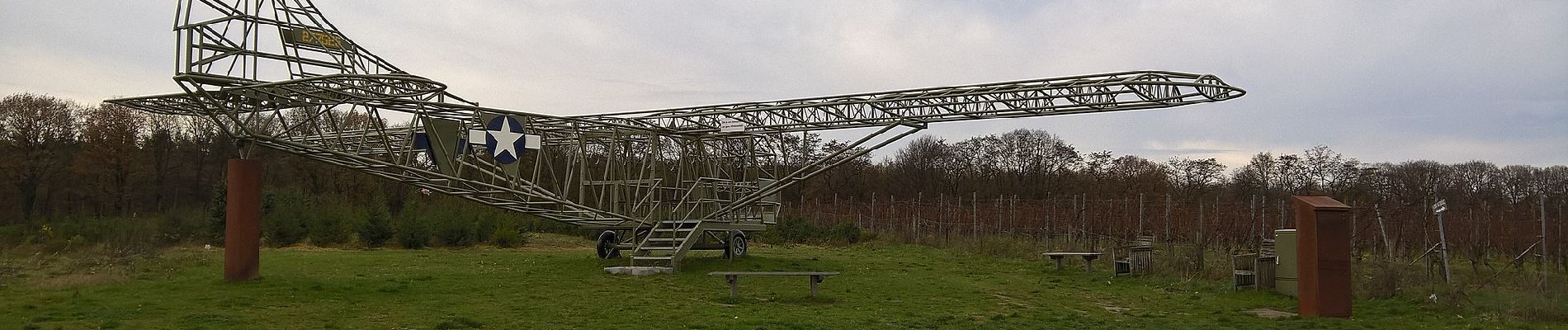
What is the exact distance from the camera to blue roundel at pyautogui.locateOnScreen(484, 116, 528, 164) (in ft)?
56.5

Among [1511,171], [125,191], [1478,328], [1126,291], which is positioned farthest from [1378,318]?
[1511,171]

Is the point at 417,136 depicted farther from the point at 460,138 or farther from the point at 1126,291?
the point at 1126,291

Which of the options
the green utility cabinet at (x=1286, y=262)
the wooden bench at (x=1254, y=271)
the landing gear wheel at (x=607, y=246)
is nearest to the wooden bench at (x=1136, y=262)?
the wooden bench at (x=1254, y=271)

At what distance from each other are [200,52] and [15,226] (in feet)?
77.8

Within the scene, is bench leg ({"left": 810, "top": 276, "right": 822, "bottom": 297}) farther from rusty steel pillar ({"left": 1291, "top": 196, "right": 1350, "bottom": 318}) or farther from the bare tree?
the bare tree

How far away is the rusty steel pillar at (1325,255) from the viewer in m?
12.2

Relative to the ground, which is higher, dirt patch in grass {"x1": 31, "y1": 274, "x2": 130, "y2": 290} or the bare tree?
the bare tree

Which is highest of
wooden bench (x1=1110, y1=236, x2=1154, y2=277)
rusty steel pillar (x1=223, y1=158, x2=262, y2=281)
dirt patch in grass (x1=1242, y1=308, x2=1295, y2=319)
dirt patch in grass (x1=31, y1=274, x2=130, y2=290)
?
rusty steel pillar (x1=223, y1=158, x2=262, y2=281)

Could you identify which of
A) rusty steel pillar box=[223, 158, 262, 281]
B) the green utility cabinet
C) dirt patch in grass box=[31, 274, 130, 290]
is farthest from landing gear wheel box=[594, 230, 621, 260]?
the green utility cabinet

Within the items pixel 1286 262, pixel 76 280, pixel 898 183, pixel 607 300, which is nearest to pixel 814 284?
pixel 607 300

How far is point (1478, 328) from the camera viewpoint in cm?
1134

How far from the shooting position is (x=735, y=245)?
909 inches

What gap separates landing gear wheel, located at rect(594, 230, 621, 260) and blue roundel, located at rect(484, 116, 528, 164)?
5551 mm

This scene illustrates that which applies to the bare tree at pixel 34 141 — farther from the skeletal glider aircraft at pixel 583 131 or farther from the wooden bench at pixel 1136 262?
the wooden bench at pixel 1136 262
